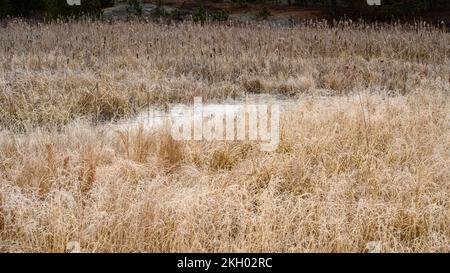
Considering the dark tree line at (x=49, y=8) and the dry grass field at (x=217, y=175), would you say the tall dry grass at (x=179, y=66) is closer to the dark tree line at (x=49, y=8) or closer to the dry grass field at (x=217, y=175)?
the dry grass field at (x=217, y=175)

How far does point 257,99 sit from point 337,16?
978 inches

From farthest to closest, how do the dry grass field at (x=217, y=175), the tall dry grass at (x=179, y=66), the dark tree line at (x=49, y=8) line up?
the dark tree line at (x=49, y=8), the tall dry grass at (x=179, y=66), the dry grass field at (x=217, y=175)

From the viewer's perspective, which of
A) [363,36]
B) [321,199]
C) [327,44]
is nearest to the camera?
[321,199]

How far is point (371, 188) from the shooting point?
3.39 m

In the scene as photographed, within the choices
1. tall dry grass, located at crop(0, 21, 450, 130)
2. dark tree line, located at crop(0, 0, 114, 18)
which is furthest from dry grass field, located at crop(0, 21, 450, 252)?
dark tree line, located at crop(0, 0, 114, 18)

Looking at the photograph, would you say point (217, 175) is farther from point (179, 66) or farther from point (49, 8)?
point (49, 8)

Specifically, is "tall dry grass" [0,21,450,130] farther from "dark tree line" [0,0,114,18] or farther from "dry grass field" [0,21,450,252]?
"dark tree line" [0,0,114,18]

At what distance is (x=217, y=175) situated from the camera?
140 inches

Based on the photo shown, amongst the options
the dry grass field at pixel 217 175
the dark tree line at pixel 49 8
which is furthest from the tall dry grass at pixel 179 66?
the dark tree line at pixel 49 8

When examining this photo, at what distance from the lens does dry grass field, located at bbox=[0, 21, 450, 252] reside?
108 inches

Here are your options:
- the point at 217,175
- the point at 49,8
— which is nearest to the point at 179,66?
the point at 217,175

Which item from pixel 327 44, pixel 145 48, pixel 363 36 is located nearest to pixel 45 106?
pixel 145 48

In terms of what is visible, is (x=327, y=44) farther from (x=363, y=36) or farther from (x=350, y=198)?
(x=350, y=198)

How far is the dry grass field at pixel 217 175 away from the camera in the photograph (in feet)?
9.01
